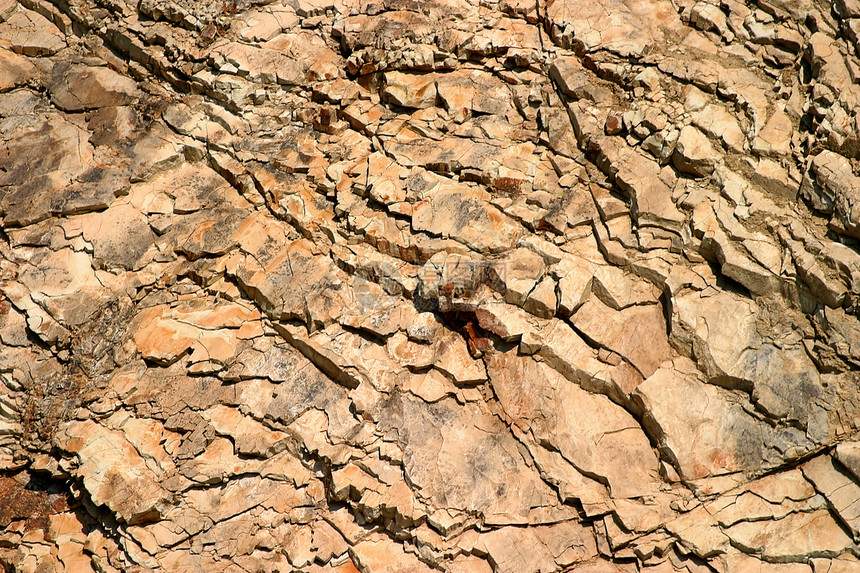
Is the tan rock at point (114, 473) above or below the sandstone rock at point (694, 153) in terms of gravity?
below

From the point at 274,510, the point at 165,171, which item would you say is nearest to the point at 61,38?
the point at 165,171

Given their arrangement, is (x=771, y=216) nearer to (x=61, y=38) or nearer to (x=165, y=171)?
(x=165, y=171)

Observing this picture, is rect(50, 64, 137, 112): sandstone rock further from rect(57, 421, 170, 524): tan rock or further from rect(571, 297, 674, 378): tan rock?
rect(571, 297, 674, 378): tan rock

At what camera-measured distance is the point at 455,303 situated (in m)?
5.89

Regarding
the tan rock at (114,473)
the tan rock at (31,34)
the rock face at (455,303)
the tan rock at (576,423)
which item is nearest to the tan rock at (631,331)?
the rock face at (455,303)

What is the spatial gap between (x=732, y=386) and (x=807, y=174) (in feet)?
6.03

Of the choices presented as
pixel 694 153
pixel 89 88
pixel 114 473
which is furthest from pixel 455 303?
pixel 89 88

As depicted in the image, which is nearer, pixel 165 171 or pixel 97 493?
pixel 97 493

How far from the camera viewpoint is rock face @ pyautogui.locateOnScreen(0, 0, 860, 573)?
5176mm

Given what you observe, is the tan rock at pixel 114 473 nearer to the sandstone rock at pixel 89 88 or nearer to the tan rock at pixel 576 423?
the tan rock at pixel 576 423

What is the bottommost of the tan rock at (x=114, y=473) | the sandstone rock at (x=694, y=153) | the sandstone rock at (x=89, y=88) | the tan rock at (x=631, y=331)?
the tan rock at (x=114, y=473)

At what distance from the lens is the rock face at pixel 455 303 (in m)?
5.18

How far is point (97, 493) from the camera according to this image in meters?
5.65

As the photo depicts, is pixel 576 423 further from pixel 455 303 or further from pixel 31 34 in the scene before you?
pixel 31 34
